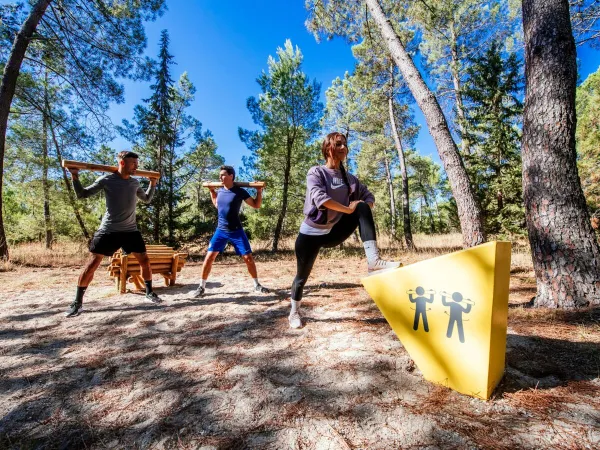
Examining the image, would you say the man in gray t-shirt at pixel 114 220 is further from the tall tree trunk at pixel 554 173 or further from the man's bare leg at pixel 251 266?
the tall tree trunk at pixel 554 173

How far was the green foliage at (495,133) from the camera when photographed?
9.29 meters

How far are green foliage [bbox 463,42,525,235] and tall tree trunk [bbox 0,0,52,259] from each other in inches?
564

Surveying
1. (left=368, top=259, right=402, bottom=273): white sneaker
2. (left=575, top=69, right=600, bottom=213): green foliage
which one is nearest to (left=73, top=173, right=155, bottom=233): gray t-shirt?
(left=368, top=259, right=402, bottom=273): white sneaker

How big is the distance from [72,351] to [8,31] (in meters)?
11.7

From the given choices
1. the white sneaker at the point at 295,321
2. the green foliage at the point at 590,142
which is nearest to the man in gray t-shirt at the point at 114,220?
the white sneaker at the point at 295,321

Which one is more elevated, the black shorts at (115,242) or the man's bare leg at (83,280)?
the black shorts at (115,242)

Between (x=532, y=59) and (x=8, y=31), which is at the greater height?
(x=8, y=31)

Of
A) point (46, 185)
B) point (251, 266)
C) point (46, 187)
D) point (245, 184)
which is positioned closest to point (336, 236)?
point (251, 266)

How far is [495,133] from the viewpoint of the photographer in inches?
375

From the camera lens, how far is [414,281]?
5.97 ft

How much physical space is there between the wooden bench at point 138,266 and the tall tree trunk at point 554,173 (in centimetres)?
554

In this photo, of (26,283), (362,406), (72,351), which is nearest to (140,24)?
(26,283)

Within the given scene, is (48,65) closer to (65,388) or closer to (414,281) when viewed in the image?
(65,388)

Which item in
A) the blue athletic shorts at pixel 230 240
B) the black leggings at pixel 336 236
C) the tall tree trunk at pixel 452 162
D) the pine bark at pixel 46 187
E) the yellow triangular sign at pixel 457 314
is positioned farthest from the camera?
the pine bark at pixel 46 187
